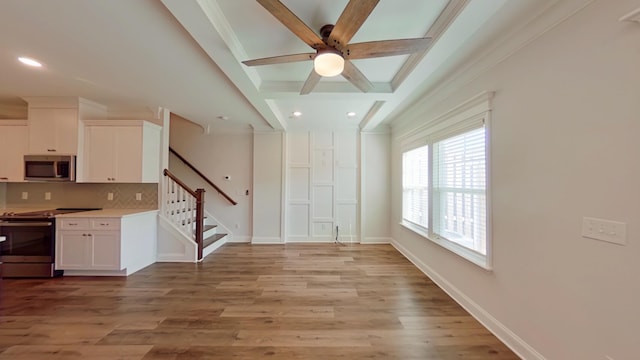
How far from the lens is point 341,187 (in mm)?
5809

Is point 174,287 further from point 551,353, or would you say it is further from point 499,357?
point 551,353

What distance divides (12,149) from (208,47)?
3982 mm

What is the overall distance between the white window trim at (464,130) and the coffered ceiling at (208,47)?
0.43 m

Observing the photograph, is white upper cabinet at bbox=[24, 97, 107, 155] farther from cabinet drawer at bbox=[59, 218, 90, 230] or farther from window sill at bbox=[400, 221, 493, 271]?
window sill at bbox=[400, 221, 493, 271]

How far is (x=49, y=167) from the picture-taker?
3.72 metres

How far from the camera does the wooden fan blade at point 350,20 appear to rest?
4.94ft

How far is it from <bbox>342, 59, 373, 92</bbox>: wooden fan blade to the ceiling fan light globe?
133 mm

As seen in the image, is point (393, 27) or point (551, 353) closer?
point (551, 353)

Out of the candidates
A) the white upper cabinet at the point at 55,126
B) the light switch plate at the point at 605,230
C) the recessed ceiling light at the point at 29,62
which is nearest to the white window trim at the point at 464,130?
the light switch plate at the point at 605,230

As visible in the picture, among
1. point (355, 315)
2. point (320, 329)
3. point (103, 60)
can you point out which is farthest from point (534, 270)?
point (103, 60)

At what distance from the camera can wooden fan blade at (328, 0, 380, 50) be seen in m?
1.51

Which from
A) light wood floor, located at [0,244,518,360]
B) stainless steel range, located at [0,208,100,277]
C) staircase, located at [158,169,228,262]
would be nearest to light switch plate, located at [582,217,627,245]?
light wood floor, located at [0,244,518,360]

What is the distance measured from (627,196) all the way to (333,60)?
1895mm

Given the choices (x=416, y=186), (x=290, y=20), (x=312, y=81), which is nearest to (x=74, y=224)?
(x=312, y=81)
